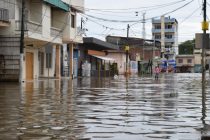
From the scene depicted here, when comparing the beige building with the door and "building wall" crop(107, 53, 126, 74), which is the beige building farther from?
the door

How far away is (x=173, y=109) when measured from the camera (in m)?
15.2

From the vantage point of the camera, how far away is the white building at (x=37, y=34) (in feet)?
127

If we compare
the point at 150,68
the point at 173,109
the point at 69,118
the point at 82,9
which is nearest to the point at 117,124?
the point at 69,118

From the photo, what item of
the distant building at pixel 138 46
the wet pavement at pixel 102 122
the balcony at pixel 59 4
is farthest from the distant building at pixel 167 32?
the wet pavement at pixel 102 122

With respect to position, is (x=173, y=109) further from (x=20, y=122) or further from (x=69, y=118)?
(x=20, y=122)

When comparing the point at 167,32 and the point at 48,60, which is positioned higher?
the point at 167,32

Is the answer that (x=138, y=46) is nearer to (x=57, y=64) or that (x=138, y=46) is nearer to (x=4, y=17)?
(x=57, y=64)

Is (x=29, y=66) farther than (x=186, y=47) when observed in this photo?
No

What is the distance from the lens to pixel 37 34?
41.5 metres

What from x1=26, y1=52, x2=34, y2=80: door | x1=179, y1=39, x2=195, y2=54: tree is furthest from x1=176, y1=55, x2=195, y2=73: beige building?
x1=26, y1=52, x2=34, y2=80: door

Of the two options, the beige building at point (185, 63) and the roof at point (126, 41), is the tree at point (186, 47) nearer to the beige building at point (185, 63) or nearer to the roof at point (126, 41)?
the beige building at point (185, 63)

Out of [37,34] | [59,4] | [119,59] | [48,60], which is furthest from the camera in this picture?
[119,59]

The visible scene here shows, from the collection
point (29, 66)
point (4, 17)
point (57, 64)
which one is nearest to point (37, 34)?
point (4, 17)

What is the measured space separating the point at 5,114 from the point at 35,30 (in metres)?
29.1
